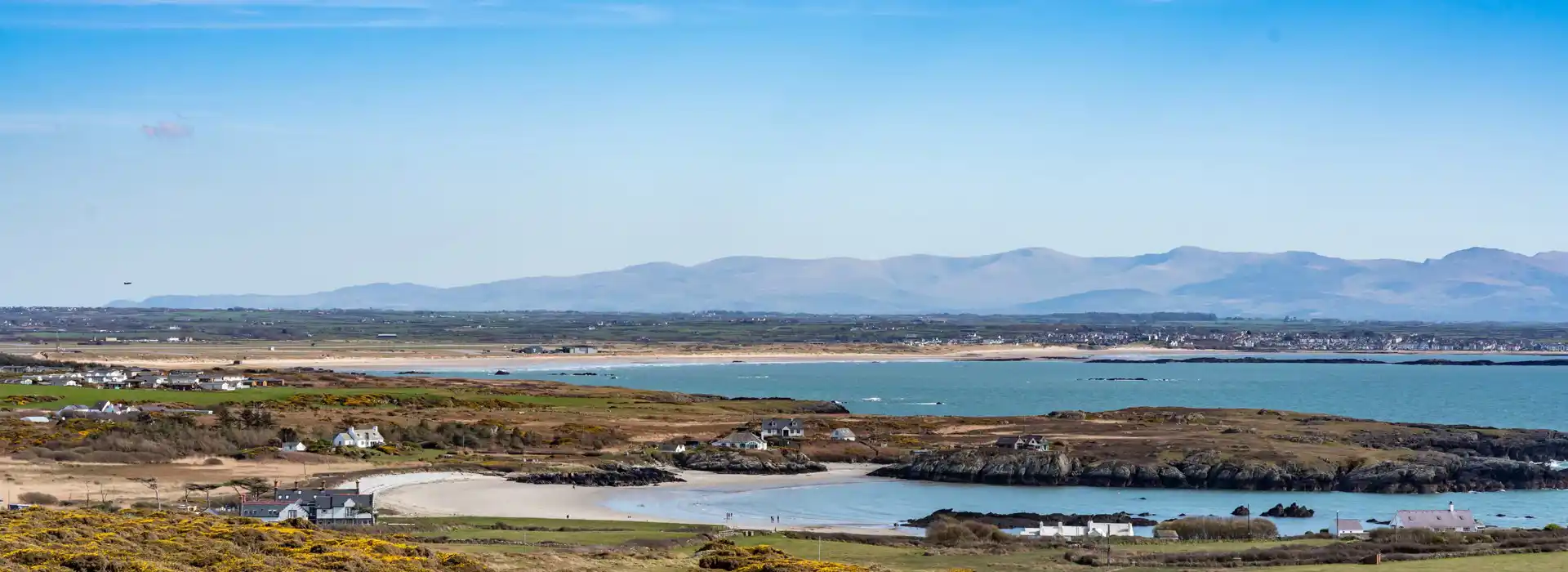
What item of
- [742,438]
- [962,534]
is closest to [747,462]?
[742,438]

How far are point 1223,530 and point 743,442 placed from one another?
95.8 feet

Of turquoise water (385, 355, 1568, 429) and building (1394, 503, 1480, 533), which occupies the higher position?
turquoise water (385, 355, 1568, 429)

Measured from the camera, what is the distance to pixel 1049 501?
5388cm

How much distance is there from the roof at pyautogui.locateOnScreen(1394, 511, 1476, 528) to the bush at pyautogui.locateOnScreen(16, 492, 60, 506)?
3692 cm

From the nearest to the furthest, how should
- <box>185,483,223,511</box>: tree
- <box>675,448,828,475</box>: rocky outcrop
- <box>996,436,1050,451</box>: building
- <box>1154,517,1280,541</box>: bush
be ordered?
<box>1154,517,1280,541</box>: bush < <box>185,483,223,511</box>: tree < <box>675,448,828,475</box>: rocky outcrop < <box>996,436,1050,451</box>: building

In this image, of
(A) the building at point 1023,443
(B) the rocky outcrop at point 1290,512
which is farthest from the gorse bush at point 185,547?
(A) the building at point 1023,443

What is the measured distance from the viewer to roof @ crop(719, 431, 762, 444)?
6831 cm

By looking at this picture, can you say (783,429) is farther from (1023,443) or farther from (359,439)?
(359,439)

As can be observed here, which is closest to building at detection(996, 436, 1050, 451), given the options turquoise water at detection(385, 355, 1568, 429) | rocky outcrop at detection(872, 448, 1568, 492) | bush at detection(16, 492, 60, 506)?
rocky outcrop at detection(872, 448, 1568, 492)

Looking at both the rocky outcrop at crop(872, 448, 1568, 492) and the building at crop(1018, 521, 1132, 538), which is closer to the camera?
the building at crop(1018, 521, 1132, 538)

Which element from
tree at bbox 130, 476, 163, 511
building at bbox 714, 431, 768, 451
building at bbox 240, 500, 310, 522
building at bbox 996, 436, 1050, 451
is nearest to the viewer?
building at bbox 240, 500, 310, 522

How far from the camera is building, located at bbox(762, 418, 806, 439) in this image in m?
72.8

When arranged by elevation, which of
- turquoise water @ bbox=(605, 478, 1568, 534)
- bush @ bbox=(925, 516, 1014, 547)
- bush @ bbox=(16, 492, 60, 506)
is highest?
bush @ bbox=(16, 492, 60, 506)

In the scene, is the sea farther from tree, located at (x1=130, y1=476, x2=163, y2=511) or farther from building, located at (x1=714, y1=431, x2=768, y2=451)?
tree, located at (x1=130, y1=476, x2=163, y2=511)
